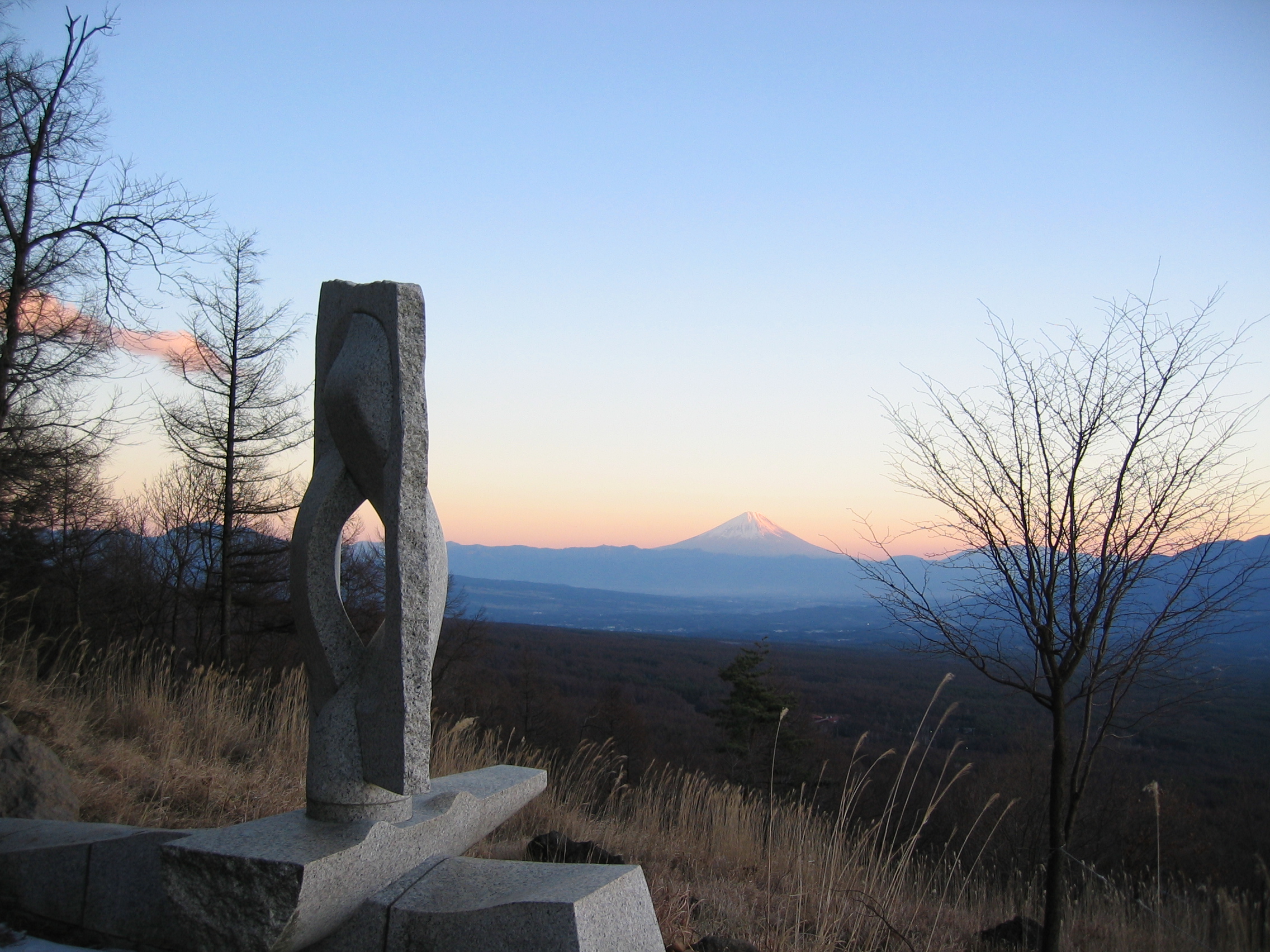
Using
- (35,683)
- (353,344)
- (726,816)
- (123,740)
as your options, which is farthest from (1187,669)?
(35,683)

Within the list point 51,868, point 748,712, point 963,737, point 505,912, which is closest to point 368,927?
point 505,912

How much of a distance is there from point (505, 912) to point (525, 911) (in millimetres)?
88

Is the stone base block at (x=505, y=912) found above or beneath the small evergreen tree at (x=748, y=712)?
above

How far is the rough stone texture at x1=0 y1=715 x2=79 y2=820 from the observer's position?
4.20 meters

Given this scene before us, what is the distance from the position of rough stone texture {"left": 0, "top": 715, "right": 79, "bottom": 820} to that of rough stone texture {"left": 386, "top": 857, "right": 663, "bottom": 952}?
2459 millimetres

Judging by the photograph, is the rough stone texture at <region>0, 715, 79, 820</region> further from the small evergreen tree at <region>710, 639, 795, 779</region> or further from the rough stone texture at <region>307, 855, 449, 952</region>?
the small evergreen tree at <region>710, 639, 795, 779</region>

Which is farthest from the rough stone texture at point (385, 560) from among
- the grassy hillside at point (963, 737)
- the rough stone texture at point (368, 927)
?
the grassy hillside at point (963, 737)

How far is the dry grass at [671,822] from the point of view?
4.31 m

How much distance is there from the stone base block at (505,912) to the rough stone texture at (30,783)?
2.26 meters

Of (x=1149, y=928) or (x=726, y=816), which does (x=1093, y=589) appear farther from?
(x=726, y=816)

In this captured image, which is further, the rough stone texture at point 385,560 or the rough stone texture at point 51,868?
the rough stone texture at point 51,868

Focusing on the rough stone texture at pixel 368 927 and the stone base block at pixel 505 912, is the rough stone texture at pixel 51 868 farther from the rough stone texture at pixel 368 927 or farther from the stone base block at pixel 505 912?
the stone base block at pixel 505 912

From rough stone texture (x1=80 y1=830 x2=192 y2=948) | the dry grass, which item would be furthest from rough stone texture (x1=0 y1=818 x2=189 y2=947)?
the dry grass

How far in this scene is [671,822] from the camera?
20.6 feet
